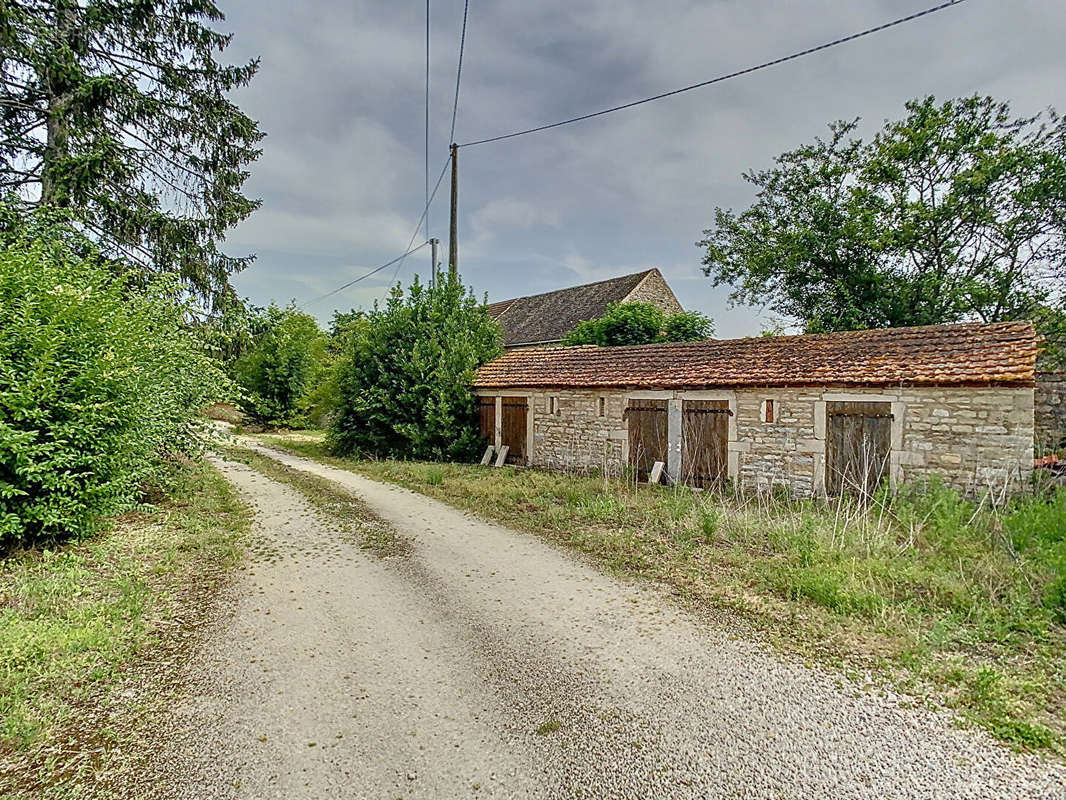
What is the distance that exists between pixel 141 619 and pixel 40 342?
303cm

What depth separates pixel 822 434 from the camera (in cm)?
987

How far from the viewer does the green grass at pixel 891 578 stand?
3674 millimetres

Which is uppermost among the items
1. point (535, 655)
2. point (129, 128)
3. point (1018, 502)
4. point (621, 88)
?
point (621, 88)

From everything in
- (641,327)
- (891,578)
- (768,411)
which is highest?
(641,327)

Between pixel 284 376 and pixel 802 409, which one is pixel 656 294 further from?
pixel 284 376

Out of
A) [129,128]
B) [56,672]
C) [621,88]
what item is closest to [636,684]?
[56,672]

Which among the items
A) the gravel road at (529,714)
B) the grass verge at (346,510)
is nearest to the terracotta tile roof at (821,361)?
the grass verge at (346,510)

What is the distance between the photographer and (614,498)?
912 centimetres

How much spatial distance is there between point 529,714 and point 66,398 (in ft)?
19.3

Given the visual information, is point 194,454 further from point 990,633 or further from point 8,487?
point 990,633

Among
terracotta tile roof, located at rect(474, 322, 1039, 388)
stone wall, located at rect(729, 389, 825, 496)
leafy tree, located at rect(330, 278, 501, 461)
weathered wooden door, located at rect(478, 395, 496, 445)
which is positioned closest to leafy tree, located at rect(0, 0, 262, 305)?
leafy tree, located at rect(330, 278, 501, 461)

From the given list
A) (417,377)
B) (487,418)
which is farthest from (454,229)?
(487,418)

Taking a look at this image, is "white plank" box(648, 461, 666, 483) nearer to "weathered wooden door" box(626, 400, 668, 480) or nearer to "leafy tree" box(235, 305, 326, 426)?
"weathered wooden door" box(626, 400, 668, 480)

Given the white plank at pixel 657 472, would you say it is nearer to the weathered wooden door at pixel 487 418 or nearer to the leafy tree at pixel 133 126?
the weathered wooden door at pixel 487 418
